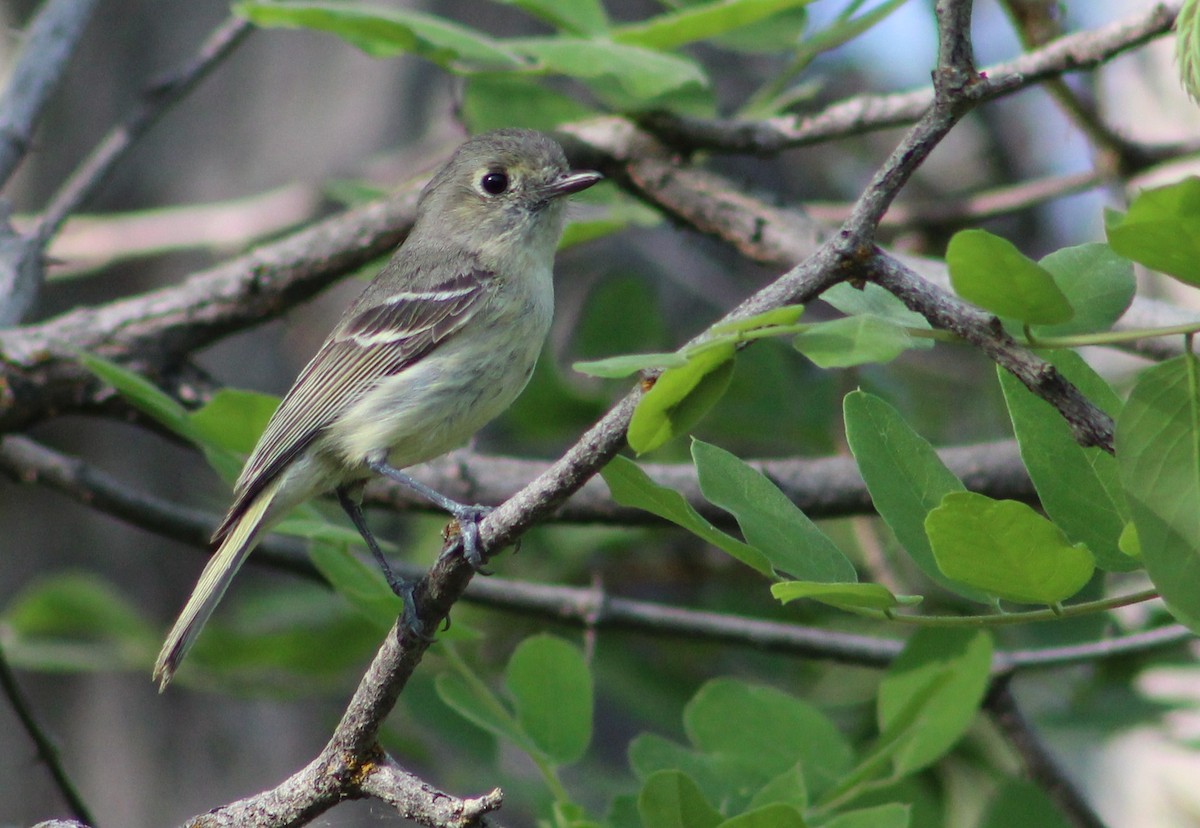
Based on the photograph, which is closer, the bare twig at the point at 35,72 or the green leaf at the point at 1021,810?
the green leaf at the point at 1021,810

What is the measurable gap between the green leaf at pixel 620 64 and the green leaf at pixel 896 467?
126 cm

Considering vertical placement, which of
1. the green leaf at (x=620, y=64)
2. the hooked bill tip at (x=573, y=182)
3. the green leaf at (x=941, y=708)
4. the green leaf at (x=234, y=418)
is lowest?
the green leaf at (x=941, y=708)

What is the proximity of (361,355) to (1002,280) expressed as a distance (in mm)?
2371

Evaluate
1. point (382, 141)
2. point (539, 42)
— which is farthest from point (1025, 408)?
point (382, 141)

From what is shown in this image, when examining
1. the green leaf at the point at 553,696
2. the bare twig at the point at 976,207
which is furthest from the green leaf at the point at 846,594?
the bare twig at the point at 976,207

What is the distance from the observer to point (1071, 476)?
162 cm

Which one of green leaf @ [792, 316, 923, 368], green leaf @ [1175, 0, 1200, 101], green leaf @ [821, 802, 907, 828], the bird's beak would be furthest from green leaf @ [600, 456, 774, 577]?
the bird's beak

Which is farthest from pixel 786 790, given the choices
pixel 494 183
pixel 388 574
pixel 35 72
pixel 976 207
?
pixel 35 72

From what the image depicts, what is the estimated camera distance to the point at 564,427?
165 inches

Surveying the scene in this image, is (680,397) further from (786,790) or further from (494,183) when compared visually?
(494,183)

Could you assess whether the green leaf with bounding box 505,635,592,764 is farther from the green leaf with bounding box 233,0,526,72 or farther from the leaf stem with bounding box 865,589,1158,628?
Result: the green leaf with bounding box 233,0,526,72

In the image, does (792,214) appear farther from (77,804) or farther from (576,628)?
(77,804)

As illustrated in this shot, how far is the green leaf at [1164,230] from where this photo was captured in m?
1.25

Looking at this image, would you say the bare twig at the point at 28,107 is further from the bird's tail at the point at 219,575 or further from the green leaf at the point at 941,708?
the green leaf at the point at 941,708
